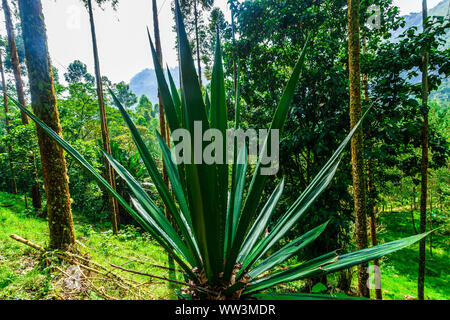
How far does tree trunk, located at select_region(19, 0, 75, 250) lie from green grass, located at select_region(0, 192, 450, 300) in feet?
1.67

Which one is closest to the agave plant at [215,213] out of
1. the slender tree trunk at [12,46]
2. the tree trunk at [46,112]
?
the tree trunk at [46,112]

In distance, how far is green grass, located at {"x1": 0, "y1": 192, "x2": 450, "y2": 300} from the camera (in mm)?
2197

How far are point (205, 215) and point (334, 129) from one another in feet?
10.3

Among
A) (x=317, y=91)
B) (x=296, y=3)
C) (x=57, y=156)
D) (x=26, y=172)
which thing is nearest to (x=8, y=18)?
(x=26, y=172)

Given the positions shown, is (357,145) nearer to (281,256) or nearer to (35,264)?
(281,256)

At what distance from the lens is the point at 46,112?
260cm

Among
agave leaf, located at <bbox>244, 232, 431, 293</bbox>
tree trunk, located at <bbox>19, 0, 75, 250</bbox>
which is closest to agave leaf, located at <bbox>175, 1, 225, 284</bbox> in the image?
agave leaf, located at <bbox>244, 232, 431, 293</bbox>

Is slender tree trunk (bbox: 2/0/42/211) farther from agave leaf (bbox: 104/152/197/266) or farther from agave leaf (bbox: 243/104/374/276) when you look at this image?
agave leaf (bbox: 243/104/374/276)

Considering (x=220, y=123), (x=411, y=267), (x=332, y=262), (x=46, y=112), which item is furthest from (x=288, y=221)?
(x=411, y=267)

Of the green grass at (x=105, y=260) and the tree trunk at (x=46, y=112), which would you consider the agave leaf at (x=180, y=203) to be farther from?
the tree trunk at (x=46, y=112)

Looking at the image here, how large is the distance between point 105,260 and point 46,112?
2.76m

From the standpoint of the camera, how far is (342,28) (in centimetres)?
361

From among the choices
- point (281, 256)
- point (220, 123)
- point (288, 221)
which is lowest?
point (281, 256)
